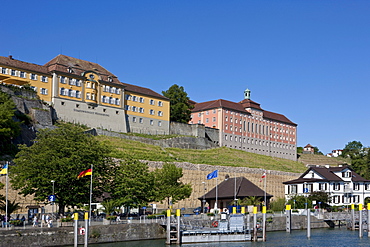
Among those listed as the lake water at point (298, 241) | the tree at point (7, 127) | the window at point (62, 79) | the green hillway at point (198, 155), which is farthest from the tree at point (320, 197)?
the window at point (62, 79)

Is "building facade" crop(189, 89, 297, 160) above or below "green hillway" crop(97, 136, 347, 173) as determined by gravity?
above

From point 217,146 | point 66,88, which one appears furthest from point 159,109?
point 66,88

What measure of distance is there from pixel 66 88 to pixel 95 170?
4417 centimetres

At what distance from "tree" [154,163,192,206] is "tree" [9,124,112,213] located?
522 inches

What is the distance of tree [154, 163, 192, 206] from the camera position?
73688mm

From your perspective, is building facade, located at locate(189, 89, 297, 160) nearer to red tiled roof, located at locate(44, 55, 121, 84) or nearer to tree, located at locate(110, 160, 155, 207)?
red tiled roof, located at locate(44, 55, 121, 84)

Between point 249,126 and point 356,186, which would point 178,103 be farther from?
point 356,186

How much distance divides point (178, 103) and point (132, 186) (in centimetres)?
6780

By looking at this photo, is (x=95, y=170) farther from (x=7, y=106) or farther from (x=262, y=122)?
(x=262, y=122)

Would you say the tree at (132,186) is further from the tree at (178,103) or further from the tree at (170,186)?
the tree at (178,103)

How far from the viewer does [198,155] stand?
364 ft

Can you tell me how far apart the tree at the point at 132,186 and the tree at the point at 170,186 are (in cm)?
577

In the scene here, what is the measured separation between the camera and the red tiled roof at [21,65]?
94688mm

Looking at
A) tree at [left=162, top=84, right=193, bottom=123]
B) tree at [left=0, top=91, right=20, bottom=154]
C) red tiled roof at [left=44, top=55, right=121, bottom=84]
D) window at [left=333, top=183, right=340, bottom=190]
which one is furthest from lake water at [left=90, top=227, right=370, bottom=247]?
tree at [left=162, top=84, right=193, bottom=123]
